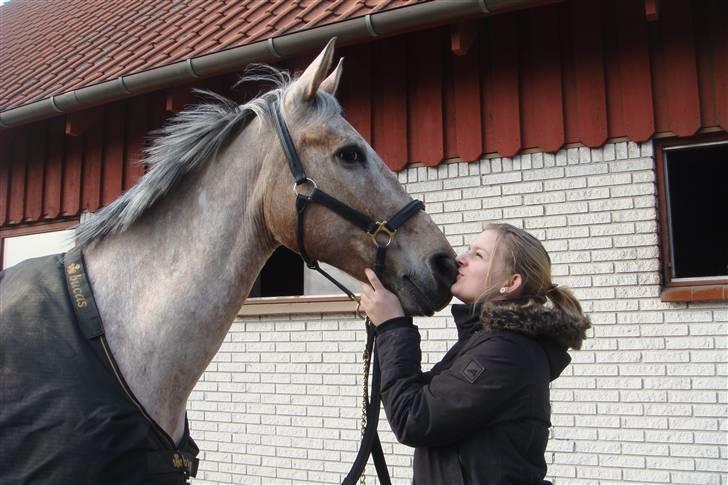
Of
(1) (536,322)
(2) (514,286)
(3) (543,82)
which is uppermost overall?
(3) (543,82)

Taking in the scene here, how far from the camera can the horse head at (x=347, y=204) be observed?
2.05 meters

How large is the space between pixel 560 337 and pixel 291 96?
45.4 inches

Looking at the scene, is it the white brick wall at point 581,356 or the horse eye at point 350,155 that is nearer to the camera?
the horse eye at point 350,155

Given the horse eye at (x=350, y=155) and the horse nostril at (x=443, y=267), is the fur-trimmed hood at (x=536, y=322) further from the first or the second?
the horse eye at (x=350, y=155)

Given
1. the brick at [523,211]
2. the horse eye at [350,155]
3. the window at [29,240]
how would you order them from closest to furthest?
the horse eye at [350,155]
the brick at [523,211]
the window at [29,240]

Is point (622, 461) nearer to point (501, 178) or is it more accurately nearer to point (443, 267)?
point (501, 178)

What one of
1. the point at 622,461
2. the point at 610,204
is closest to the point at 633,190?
the point at 610,204

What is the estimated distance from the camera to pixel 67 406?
167cm

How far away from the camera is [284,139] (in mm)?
2100

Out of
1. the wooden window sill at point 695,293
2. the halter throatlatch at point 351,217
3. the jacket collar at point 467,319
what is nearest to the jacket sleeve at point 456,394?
the jacket collar at point 467,319

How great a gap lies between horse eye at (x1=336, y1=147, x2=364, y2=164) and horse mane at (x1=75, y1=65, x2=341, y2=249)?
15cm

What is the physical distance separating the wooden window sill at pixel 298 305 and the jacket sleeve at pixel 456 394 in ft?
9.99

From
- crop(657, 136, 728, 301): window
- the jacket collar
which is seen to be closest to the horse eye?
the jacket collar

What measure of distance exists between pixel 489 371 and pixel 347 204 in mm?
717
